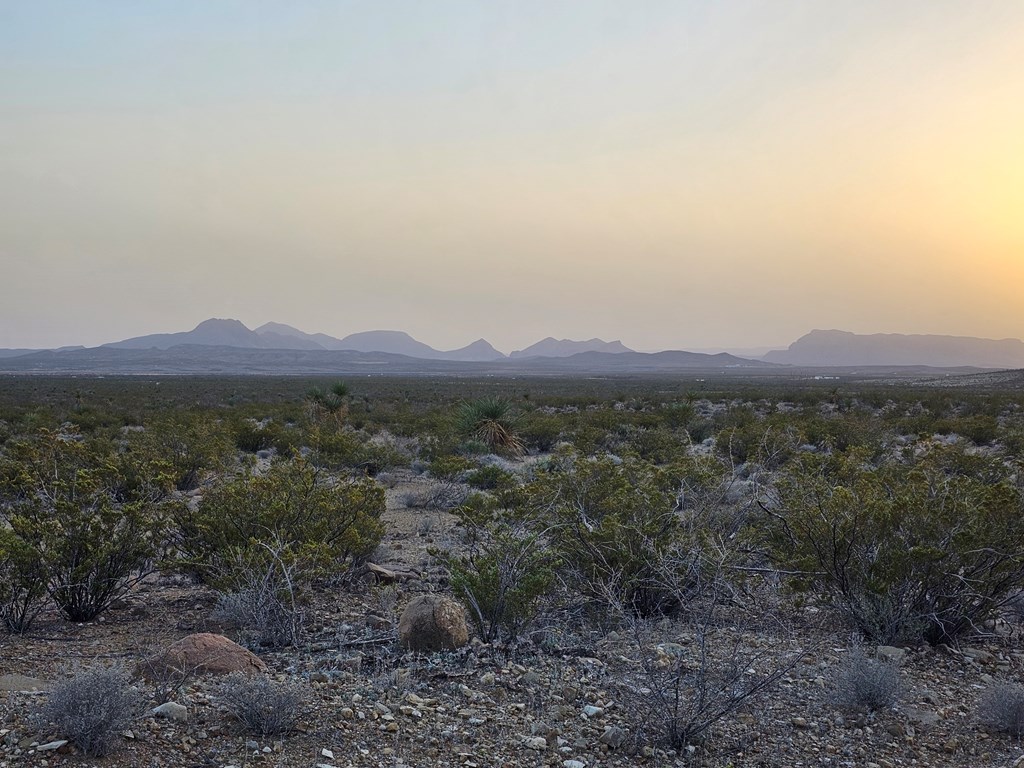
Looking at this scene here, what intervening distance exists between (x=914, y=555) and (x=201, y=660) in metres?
4.97

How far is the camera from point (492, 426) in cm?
1836

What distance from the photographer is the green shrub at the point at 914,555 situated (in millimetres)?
5172

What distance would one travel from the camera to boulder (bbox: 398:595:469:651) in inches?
193

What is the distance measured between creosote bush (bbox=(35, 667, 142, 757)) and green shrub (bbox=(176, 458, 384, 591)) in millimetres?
2164

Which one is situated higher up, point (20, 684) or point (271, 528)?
point (271, 528)

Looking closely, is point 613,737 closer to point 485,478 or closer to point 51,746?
point 51,746

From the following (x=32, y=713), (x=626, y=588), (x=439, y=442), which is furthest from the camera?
(x=439, y=442)

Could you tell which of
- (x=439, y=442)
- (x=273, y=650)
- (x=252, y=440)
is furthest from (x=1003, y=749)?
(x=252, y=440)

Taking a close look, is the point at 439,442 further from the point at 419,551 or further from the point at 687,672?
the point at 687,672

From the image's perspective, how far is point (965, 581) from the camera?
5055 millimetres

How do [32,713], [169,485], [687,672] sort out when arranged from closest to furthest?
[32,713]
[687,672]
[169,485]

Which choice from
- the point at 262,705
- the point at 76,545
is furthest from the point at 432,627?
the point at 76,545

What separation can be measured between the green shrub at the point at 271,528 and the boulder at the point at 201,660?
117 centimetres

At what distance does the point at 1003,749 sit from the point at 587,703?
224 centimetres
